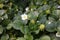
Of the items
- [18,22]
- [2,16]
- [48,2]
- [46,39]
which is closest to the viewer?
[46,39]

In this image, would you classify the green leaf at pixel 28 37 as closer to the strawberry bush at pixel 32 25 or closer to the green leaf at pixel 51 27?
the strawberry bush at pixel 32 25

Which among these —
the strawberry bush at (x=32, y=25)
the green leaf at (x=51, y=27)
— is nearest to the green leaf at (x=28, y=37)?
the strawberry bush at (x=32, y=25)

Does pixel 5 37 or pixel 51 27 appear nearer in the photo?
pixel 51 27

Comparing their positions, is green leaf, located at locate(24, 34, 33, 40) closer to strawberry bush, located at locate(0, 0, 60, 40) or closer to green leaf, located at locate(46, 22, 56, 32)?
strawberry bush, located at locate(0, 0, 60, 40)

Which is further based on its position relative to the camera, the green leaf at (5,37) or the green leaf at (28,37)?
the green leaf at (5,37)

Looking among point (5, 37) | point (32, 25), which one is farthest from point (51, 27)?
point (5, 37)

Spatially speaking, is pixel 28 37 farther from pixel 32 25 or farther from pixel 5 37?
pixel 5 37

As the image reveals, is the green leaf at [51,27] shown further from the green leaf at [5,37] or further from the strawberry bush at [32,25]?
the green leaf at [5,37]

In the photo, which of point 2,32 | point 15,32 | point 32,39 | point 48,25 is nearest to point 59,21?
point 48,25

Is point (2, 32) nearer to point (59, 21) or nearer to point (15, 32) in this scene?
point (15, 32)

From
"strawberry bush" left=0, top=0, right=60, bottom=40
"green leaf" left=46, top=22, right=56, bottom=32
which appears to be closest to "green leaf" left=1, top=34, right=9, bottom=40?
"strawberry bush" left=0, top=0, right=60, bottom=40

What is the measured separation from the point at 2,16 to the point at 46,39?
0.64 m

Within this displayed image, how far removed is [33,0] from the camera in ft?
8.17

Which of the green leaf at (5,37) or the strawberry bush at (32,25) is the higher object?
the strawberry bush at (32,25)
